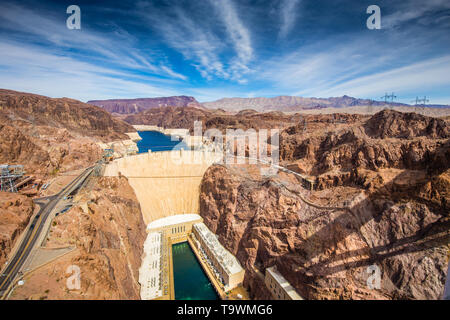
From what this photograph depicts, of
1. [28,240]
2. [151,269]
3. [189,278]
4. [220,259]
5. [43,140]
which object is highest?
[43,140]

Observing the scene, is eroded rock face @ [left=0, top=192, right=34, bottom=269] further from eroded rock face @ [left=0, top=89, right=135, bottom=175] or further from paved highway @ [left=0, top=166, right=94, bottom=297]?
eroded rock face @ [left=0, top=89, right=135, bottom=175]

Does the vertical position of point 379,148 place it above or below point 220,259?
above

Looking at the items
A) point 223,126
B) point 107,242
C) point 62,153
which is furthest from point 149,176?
point 223,126

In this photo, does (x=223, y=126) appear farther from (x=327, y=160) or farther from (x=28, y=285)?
(x=28, y=285)

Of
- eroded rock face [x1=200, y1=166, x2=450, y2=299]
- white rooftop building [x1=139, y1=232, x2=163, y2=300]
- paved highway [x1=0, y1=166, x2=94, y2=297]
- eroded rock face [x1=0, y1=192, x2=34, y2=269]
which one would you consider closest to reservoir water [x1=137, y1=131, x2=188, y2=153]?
white rooftop building [x1=139, y1=232, x2=163, y2=300]

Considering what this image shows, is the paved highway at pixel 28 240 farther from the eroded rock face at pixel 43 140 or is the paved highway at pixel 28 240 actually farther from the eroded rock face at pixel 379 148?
the eroded rock face at pixel 379 148

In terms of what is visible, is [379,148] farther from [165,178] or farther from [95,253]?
[165,178]

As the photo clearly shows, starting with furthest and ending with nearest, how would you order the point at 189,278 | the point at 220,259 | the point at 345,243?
the point at 189,278
the point at 220,259
the point at 345,243

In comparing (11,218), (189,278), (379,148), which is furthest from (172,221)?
(379,148)
